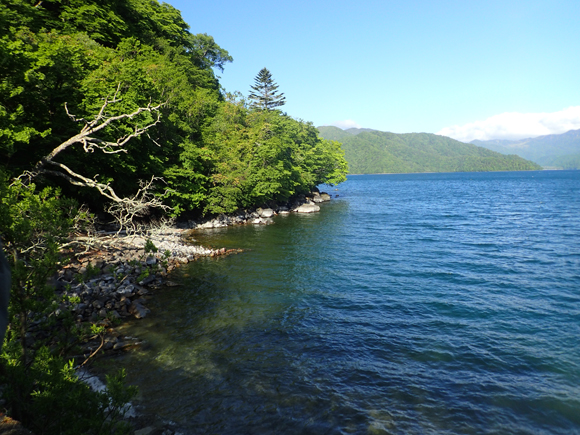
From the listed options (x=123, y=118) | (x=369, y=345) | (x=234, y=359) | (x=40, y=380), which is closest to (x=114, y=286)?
(x=234, y=359)

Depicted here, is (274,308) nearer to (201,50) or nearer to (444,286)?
(444,286)

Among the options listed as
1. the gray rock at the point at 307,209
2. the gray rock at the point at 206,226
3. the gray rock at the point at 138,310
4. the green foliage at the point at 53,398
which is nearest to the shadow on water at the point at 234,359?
the gray rock at the point at 138,310

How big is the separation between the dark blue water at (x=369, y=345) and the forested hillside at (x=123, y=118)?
7.58 meters

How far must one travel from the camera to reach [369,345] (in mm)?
12859

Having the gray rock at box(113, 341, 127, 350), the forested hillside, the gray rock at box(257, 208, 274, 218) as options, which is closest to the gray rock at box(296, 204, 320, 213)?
the forested hillside

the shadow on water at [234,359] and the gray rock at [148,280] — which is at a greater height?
the gray rock at [148,280]

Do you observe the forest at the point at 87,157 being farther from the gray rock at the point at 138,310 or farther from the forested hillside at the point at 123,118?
the gray rock at the point at 138,310

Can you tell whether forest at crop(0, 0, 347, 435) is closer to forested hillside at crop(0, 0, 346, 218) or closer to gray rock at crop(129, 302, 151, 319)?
forested hillside at crop(0, 0, 346, 218)

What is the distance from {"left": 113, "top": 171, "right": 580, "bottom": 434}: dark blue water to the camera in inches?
362

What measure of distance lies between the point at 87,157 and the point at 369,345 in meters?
22.6

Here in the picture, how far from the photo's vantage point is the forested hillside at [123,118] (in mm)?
17781

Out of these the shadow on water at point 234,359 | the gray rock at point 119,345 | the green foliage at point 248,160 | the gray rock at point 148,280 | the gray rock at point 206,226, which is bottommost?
the shadow on water at point 234,359

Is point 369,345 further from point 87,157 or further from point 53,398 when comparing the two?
point 87,157

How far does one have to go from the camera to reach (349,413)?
9242mm
